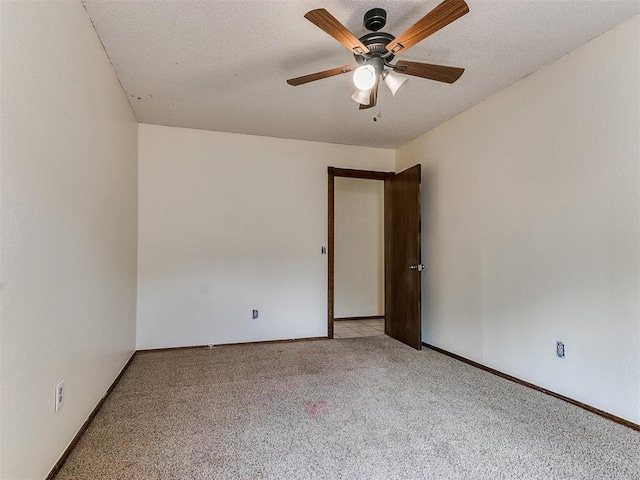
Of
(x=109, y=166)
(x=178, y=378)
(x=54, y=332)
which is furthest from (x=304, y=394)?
(x=109, y=166)

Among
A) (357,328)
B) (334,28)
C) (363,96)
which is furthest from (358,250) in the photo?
(334,28)

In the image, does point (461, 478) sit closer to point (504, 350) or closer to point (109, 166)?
point (504, 350)

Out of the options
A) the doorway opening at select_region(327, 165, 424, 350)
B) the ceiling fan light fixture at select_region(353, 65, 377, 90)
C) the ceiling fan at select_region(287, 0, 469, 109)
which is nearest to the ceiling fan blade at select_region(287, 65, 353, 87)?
the ceiling fan at select_region(287, 0, 469, 109)

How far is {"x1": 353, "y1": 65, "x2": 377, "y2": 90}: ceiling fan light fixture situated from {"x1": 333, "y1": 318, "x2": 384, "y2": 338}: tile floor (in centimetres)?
321

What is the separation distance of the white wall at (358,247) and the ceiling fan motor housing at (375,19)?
3604mm

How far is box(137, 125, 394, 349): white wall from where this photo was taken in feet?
12.2

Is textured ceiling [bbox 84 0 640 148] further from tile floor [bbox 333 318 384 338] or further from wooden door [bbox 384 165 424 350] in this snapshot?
tile floor [bbox 333 318 384 338]

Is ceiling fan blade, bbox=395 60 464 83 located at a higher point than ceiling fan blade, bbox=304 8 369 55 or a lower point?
lower

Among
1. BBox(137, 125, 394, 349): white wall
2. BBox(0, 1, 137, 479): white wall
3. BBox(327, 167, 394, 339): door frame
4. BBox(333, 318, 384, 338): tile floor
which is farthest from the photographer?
BBox(333, 318, 384, 338): tile floor

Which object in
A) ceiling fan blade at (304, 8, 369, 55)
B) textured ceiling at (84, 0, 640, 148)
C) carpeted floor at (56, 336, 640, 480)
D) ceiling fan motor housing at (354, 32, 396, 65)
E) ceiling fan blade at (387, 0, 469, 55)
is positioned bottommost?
carpeted floor at (56, 336, 640, 480)

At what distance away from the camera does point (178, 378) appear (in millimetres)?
2846

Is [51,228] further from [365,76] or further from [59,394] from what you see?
[365,76]

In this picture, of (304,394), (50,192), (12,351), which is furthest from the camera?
(304,394)

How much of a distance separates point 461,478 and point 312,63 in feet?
8.90
